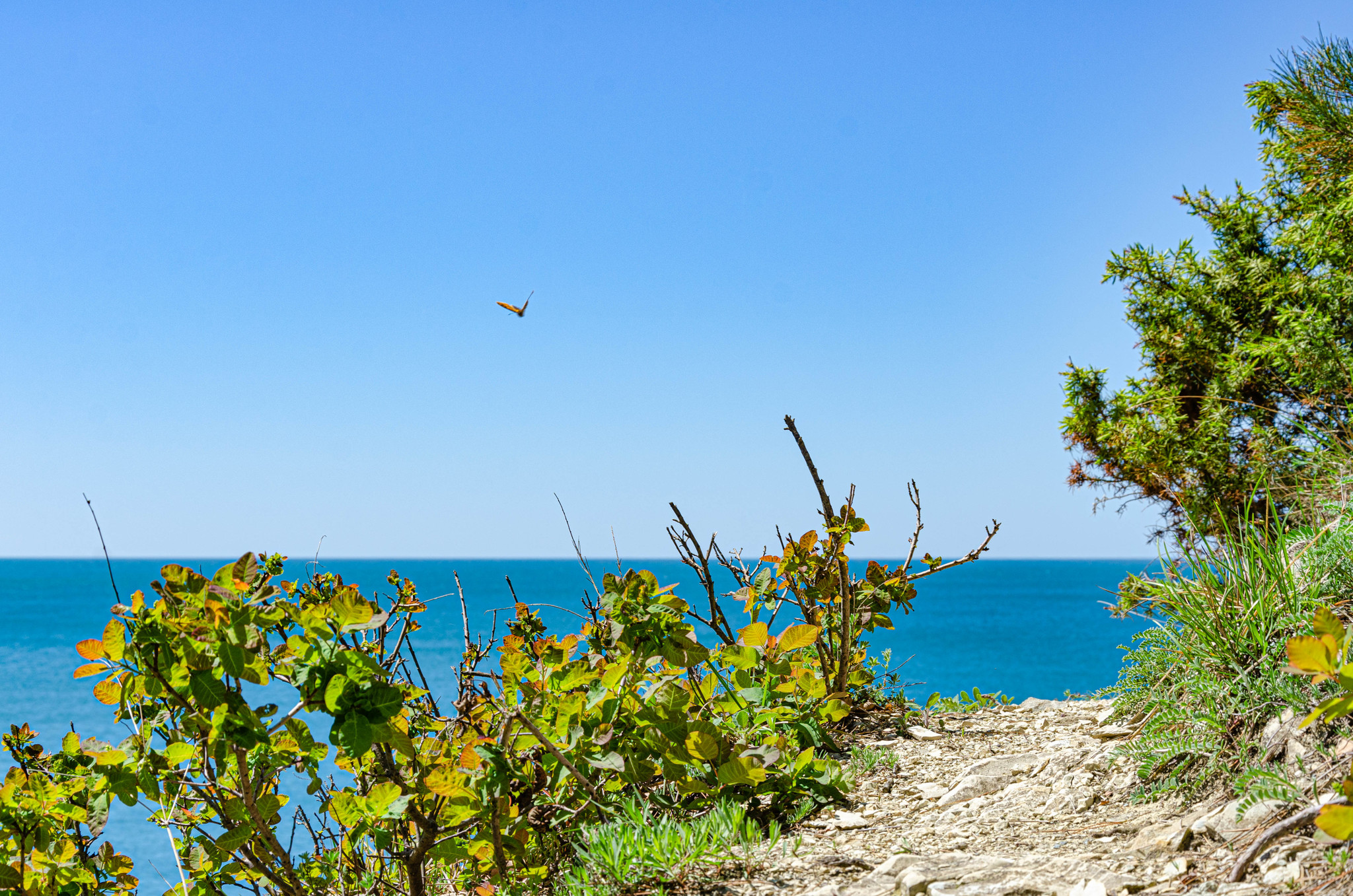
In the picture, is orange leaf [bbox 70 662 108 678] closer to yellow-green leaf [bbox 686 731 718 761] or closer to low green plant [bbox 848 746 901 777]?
yellow-green leaf [bbox 686 731 718 761]

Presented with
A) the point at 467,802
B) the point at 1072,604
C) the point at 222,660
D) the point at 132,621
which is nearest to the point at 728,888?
the point at 467,802

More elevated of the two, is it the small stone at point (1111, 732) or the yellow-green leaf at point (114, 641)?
the yellow-green leaf at point (114, 641)

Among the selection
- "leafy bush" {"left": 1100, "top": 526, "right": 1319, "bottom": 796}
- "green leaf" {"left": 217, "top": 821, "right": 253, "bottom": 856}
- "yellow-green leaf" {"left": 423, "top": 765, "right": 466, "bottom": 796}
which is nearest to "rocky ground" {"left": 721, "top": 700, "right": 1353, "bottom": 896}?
"leafy bush" {"left": 1100, "top": 526, "right": 1319, "bottom": 796}

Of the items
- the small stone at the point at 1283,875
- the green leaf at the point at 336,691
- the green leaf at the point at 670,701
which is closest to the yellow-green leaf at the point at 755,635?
the green leaf at the point at 670,701

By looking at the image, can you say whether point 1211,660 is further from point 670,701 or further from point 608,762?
point 608,762

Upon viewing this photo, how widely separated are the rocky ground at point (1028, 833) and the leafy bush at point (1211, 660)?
106mm

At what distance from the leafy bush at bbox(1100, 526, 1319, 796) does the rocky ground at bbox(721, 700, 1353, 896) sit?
0.35 ft

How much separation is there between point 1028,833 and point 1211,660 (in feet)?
3.24

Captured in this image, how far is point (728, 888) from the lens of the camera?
A: 7.39 feet

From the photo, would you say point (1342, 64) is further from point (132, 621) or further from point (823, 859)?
point (132, 621)

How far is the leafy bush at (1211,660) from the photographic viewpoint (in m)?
2.67

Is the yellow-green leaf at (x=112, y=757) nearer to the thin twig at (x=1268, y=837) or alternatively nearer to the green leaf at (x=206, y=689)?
the green leaf at (x=206, y=689)

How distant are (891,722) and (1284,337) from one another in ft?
20.3

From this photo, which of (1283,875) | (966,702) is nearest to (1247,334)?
(966,702)
